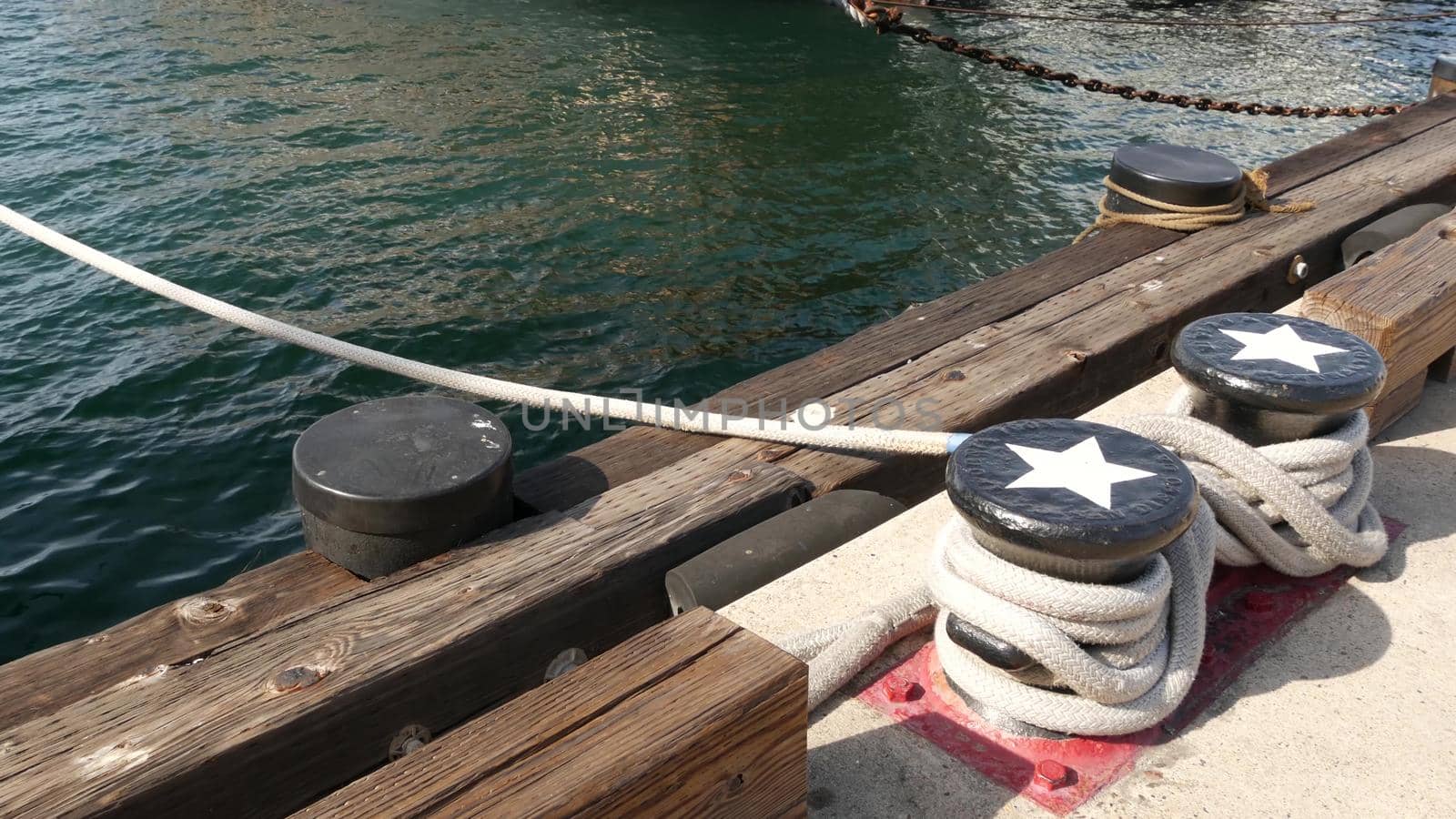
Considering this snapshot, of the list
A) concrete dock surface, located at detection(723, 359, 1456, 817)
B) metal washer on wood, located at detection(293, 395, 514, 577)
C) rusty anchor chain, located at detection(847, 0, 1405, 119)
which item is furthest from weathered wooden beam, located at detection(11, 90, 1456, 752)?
rusty anchor chain, located at detection(847, 0, 1405, 119)

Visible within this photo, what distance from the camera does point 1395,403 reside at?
144 inches

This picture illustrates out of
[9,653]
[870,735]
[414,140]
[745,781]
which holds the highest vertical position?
[745,781]

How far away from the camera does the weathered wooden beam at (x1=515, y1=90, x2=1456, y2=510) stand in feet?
11.3

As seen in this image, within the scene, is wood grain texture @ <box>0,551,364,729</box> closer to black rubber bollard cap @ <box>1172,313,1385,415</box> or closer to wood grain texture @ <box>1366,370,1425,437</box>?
black rubber bollard cap @ <box>1172,313,1385,415</box>

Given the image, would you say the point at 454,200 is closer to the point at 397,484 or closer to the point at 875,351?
the point at 875,351

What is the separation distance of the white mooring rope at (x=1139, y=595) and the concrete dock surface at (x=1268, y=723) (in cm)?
11

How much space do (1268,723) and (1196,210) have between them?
10.2 ft

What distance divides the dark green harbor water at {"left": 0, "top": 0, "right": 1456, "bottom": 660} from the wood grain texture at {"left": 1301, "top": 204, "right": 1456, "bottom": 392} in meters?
4.50

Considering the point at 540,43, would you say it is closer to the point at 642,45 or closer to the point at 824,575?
the point at 642,45

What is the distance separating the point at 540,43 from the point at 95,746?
15.7m

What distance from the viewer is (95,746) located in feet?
7.25

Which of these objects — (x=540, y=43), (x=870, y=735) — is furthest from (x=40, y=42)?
(x=870, y=735)

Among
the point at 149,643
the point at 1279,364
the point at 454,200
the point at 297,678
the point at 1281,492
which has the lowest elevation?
the point at 454,200

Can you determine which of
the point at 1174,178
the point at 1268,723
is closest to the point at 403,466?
the point at 1268,723
